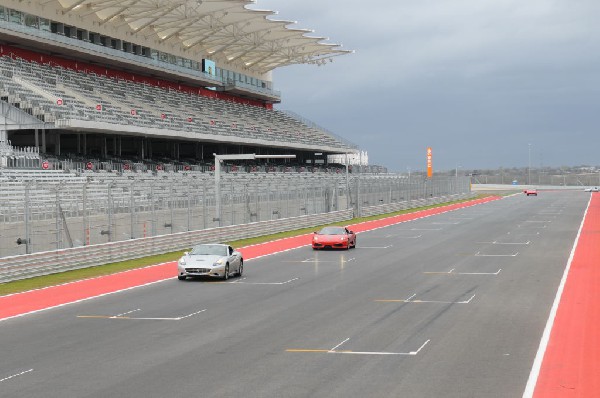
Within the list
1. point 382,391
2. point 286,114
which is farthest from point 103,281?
point 286,114

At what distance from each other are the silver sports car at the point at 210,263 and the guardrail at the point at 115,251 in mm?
5038

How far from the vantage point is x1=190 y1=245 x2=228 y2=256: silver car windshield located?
27.8 m

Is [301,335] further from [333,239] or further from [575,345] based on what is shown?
[333,239]

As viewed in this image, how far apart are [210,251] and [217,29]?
54.4 m

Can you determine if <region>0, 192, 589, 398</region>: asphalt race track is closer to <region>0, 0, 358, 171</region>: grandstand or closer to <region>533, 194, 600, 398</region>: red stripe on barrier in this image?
<region>533, 194, 600, 398</region>: red stripe on barrier

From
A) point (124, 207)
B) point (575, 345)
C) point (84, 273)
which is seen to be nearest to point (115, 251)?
point (124, 207)

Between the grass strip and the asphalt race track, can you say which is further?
the grass strip

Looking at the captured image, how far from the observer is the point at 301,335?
16.5 m

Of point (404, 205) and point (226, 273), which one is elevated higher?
point (226, 273)

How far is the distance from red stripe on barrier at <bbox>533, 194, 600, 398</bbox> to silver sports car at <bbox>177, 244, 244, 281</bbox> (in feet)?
33.8

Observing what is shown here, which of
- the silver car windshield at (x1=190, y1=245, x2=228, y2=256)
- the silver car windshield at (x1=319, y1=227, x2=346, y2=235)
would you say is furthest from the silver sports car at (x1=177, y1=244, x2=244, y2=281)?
the silver car windshield at (x1=319, y1=227, x2=346, y2=235)

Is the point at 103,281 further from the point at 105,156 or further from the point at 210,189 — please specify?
the point at 105,156

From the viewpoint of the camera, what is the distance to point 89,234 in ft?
→ 104

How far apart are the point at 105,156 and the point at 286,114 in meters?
51.7
